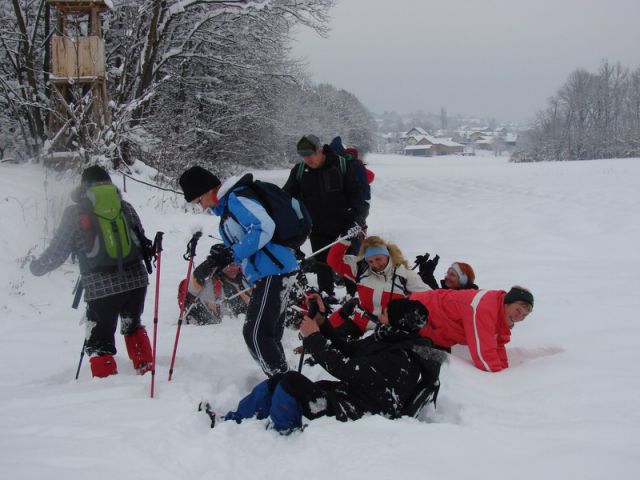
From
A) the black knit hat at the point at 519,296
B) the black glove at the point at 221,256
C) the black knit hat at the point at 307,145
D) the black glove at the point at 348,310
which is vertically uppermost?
the black knit hat at the point at 307,145

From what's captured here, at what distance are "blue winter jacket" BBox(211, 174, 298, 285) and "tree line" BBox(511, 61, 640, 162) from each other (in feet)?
145

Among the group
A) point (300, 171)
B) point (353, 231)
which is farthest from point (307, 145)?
point (353, 231)

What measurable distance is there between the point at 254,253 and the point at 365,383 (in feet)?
3.63

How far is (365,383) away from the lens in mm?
2955

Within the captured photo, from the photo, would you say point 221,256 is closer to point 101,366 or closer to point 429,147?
point 101,366

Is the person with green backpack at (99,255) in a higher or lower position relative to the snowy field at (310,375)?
higher

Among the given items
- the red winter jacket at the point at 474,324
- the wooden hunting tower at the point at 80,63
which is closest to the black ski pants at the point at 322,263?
the red winter jacket at the point at 474,324

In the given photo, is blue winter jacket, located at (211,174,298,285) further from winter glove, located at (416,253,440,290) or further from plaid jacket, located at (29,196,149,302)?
winter glove, located at (416,253,440,290)

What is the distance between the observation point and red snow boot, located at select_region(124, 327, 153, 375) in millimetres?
4008

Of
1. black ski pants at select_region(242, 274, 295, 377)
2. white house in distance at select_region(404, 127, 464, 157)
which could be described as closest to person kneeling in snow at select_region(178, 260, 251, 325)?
black ski pants at select_region(242, 274, 295, 377)

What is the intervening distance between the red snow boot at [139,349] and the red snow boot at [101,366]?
0.19 meters

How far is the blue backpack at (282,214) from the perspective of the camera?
3410 millimetres

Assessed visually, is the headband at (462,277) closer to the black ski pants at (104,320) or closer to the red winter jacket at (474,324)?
the red winter jacket at (474,324)

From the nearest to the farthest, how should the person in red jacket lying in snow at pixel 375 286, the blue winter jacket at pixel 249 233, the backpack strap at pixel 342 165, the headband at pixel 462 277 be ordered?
the blue winter jacket at pixel 249 233, the person in red jacket lying in snow at pixel 375 286, the headband at pixel 462 277, the backpack strap at pixel 342 165
